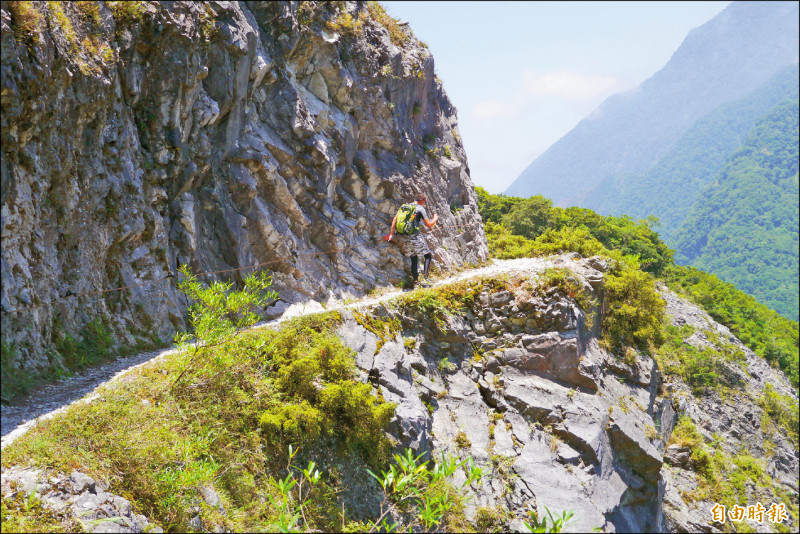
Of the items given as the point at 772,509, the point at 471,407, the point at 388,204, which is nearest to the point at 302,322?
the point at 471,407

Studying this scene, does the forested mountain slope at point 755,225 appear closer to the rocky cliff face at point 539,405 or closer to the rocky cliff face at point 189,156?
the rocky cliff face at point 539,405

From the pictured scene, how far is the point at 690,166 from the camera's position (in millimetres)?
138750

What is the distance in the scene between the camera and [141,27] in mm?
9852

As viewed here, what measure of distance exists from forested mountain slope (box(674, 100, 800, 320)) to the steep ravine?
235 ft

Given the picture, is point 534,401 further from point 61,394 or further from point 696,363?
point 696,363

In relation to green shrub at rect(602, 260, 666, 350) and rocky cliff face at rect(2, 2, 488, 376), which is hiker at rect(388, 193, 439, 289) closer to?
rocky cliff face at rect(2, 2, 488, 376)

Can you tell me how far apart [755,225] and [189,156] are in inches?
3859

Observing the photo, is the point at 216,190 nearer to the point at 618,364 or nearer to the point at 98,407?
the point at 98,407

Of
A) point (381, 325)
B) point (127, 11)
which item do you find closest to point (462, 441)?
point (381, 325)

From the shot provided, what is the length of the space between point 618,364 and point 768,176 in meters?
111

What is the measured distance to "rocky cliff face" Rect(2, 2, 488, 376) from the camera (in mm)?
7387

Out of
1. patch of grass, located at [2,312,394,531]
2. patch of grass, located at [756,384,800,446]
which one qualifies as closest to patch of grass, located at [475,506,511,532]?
patch of grass, located at [2,312,394,531]

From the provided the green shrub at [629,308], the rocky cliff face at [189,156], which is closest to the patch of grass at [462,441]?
the rocky cliff face at [189,156]

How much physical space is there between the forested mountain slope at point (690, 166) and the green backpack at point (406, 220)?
10394 cm
